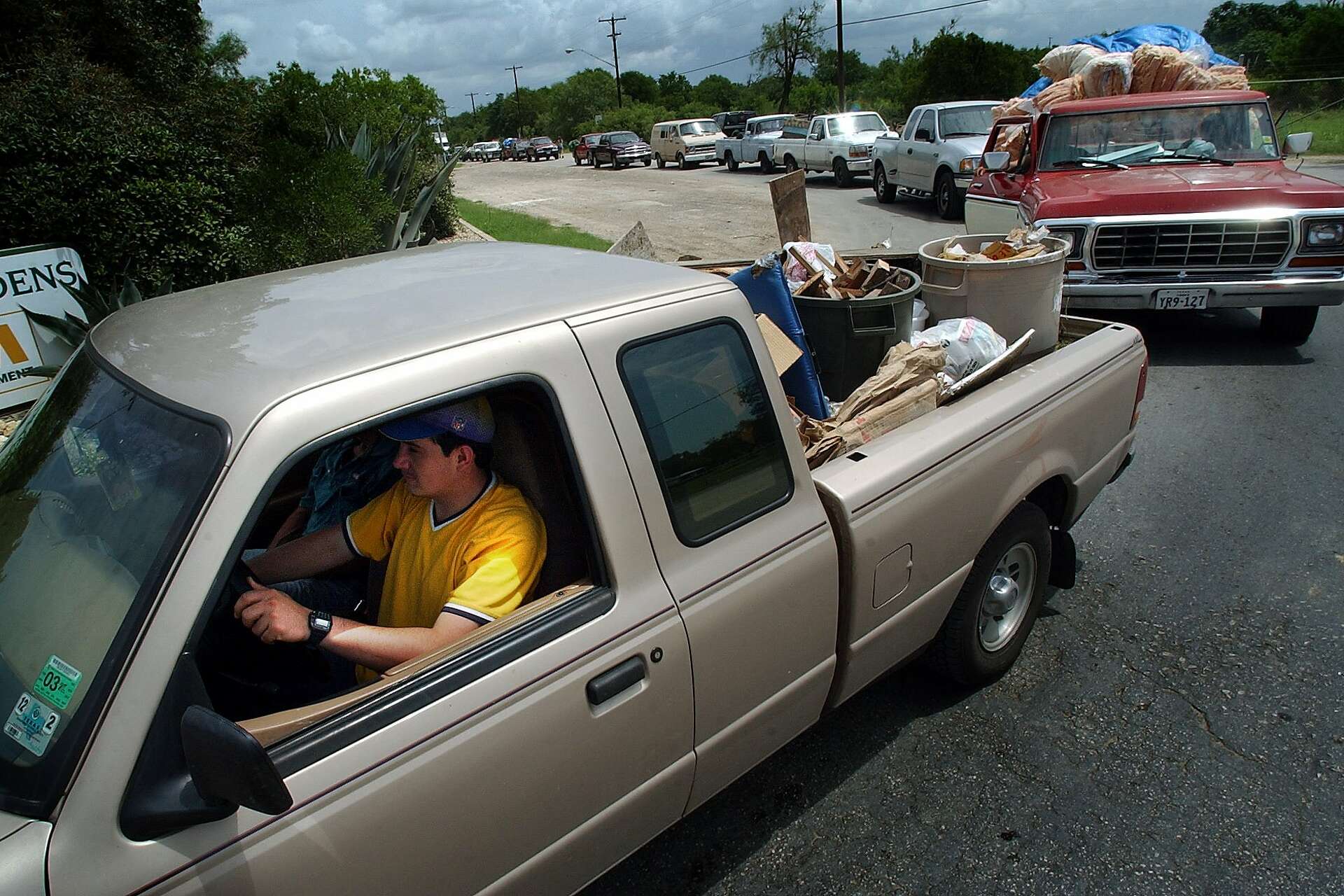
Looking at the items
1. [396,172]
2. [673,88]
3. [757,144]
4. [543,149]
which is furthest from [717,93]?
[396,172]

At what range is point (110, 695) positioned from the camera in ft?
4.87

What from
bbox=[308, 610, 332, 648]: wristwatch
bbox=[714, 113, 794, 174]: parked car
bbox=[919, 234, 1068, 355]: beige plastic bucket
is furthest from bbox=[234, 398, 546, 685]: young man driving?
bbox=[714, 113, 794, 174]: parked car

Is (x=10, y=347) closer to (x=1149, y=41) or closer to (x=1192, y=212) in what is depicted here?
(x=1192, y=212)

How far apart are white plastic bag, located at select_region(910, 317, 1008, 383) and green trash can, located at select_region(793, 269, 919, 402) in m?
0.13

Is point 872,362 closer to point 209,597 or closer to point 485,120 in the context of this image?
point 209,597

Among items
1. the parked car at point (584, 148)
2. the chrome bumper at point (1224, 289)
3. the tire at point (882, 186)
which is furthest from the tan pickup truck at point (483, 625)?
the parked car at point (584, 148)

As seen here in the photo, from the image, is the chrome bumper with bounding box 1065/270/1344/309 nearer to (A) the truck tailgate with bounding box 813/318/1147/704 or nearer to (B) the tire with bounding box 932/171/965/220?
(A) the truck tailgate with bounding box 813/318/1147/704

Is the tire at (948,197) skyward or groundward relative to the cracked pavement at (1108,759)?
skyward

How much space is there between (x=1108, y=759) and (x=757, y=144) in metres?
27.1

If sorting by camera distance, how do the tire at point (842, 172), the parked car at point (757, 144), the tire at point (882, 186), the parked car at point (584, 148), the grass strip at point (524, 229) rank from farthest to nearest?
the parked car at point (584, 148), the parked car at point (757, 144), the tire at point (842, 172), the tire at point (882, 186), the grass strip at point (524, 229)

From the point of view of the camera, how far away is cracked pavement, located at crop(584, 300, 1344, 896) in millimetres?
2619

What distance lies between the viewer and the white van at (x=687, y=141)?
33.3 metres

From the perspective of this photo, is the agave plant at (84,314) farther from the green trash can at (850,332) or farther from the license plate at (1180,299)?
the license plate at (1180,299)

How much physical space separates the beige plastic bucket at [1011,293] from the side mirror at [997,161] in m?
4.63
